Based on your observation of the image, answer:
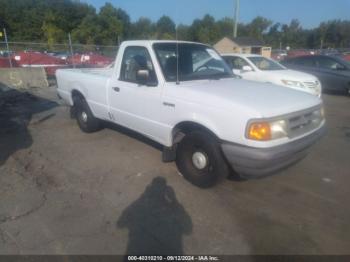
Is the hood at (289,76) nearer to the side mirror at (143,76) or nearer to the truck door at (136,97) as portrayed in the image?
the truck door at (136,97)

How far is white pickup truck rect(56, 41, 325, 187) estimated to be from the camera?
3449mm

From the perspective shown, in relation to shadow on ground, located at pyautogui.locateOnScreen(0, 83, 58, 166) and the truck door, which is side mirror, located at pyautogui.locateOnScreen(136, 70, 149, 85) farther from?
shadow on ground, located at pyautogui.locateOnScreen(0, 83, 58, 166)

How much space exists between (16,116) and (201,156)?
6.48 meters

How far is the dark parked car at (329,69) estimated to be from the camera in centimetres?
1217

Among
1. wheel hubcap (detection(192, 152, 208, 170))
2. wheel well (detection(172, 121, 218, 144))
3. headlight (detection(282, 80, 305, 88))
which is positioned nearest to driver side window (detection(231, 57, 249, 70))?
headlight (detection(282, 80, 305, 88))

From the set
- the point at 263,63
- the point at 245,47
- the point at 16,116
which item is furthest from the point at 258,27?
the point at 16,116

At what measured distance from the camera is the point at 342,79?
12.1m

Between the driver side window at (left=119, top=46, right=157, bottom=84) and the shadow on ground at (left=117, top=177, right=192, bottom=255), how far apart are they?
1734 millimetres

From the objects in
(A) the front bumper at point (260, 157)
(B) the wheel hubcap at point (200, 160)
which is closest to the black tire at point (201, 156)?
(B) the wheel hubcap at point (200, 160)

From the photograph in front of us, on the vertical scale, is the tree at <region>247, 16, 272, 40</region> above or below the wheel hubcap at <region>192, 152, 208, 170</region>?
above

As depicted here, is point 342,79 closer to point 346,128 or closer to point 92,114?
point 346,128

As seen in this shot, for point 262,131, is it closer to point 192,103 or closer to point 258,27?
point 192,103

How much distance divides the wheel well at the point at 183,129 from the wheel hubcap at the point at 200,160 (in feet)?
1.13

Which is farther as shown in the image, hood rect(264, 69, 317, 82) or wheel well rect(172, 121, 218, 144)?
hood rect(264, 69, 317, 82)
